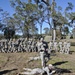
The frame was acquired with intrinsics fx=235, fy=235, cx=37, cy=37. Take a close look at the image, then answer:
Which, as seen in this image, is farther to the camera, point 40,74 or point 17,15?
point 17,15

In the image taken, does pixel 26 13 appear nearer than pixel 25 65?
No

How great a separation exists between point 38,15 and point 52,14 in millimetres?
2631

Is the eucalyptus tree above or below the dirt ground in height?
above

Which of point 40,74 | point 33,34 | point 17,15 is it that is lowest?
point 40,74

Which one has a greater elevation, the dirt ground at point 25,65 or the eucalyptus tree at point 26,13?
the eucalyptus tree at point 26,13

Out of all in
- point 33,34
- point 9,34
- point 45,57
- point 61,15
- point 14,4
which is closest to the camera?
point 45,57

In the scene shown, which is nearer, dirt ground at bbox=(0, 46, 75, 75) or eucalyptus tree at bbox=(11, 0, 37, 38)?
dirt ground at bbox=(0, 46, 75, 75)

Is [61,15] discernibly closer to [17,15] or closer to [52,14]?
[52,14]

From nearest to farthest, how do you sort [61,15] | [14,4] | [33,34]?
[61,15], [14,4], [33,34]

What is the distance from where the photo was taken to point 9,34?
4572cm

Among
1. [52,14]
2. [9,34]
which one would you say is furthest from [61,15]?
[9,34]

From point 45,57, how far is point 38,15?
2655 centimetres

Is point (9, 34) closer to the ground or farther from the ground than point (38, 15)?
closer to the ground

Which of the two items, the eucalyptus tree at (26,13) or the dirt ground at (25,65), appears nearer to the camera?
the dirt ground at (25,65)
